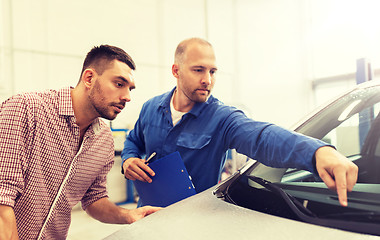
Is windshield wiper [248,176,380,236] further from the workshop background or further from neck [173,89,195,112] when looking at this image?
the workshop background

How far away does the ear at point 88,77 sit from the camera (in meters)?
1.28

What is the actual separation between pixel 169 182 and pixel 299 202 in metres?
0.58

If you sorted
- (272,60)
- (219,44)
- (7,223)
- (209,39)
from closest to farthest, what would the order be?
1. (7,223)
2. (209,39)
3. (219,44)
4. (272,60)

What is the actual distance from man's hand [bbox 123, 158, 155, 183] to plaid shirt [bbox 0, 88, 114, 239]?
14 centimetres

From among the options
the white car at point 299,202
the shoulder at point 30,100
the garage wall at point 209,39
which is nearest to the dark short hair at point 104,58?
the shoulder at point 30,100

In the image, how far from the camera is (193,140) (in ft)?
4.52

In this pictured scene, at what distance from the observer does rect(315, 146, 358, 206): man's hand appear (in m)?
0.69

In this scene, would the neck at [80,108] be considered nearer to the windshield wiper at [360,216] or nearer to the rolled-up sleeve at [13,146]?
the rolled-up sleeve at [13,146]

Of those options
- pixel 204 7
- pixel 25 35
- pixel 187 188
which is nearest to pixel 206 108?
pixel 187 188

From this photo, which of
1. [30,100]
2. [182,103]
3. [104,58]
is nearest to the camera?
[30,100]

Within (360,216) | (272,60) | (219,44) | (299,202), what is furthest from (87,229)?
(272,60)

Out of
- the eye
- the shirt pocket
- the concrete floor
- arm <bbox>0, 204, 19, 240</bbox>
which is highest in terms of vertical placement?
the eye

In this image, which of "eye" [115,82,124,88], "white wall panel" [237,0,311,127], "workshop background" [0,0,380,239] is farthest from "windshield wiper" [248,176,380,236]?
"white wall panel" [237,0,311,127]

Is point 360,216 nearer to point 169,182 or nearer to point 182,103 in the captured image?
point 169,182
